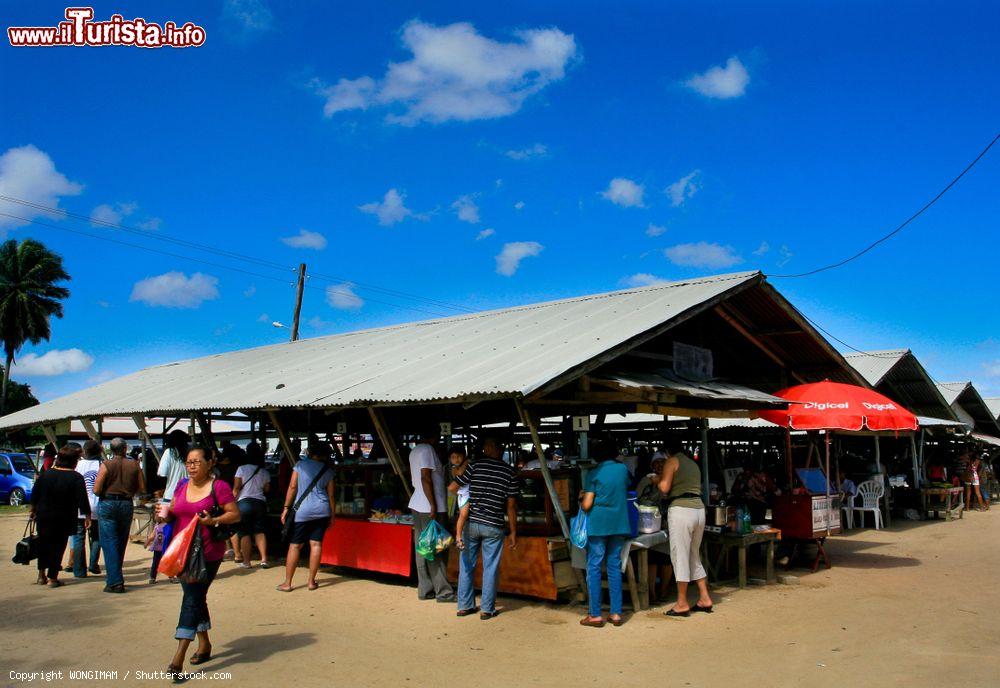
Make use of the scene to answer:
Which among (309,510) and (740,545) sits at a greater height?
(309,510)

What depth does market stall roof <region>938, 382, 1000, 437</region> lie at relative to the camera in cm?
2402

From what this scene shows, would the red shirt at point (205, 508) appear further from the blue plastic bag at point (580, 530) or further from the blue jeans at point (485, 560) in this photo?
the blue plastic bag at point (580, 530)

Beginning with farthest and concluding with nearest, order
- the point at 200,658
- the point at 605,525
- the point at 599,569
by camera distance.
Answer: the point at 599,569 < the point at 605,525 < the point at 200,658

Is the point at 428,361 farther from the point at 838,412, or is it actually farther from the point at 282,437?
the point at 838,412

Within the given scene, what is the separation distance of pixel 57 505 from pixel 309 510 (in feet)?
9.19

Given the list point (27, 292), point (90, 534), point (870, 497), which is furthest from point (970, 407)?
point (27, 292)

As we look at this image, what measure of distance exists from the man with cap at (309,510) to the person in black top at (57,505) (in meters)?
2.38

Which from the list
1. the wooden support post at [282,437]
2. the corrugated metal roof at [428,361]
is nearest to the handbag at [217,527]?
the corrugated metal roof at [428,361]

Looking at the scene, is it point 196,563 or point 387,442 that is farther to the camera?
point 387,442

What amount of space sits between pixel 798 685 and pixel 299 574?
6.55 metres

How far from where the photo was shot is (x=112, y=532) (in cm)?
877

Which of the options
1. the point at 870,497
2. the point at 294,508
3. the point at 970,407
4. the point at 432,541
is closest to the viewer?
the point at 432,541

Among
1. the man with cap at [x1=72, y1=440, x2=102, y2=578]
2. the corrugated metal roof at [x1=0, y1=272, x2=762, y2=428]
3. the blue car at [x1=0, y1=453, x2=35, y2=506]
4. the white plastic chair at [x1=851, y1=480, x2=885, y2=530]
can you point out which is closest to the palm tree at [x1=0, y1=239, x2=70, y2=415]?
the blue car at [x1=0, y1=453, x2=35, y2=506]

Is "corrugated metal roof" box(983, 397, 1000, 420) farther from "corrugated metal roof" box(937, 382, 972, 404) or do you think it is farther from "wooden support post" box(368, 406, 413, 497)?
"wooden support post" box(368, 406, 413, 497)
